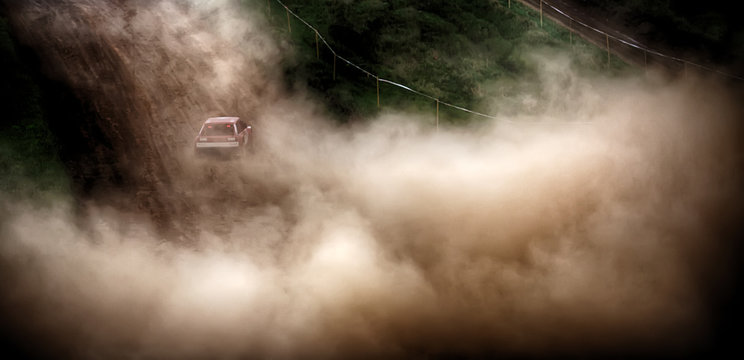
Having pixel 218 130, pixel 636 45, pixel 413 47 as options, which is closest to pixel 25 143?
pixel 218 130

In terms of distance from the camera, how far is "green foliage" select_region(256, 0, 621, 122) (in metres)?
15.5

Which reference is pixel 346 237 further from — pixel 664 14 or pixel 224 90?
pixel 664 14

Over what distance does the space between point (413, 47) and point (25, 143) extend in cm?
1292

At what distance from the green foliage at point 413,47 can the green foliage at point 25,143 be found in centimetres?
700

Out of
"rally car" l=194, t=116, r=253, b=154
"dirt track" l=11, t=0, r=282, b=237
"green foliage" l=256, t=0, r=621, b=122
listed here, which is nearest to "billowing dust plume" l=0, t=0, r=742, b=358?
"dirt track" l=11, t=0, r=282, b=237

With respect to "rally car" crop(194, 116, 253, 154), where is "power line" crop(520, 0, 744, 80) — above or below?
above

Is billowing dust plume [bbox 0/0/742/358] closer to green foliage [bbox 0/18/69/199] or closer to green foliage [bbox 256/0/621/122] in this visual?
green foliage [bbox 0/18/69/199]

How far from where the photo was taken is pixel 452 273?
8727 mm

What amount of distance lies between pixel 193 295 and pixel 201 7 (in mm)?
14294

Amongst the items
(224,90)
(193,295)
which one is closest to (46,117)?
(224,90)

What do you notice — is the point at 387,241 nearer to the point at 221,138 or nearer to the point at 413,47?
the point at 221,138

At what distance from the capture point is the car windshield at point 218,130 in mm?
11720

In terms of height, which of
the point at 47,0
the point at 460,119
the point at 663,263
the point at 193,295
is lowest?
the point at 193,295

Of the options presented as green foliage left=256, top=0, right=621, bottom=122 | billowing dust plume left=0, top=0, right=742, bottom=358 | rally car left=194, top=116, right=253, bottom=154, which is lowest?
billowing dust plume left=0, top=0, right=742, bottom=358
